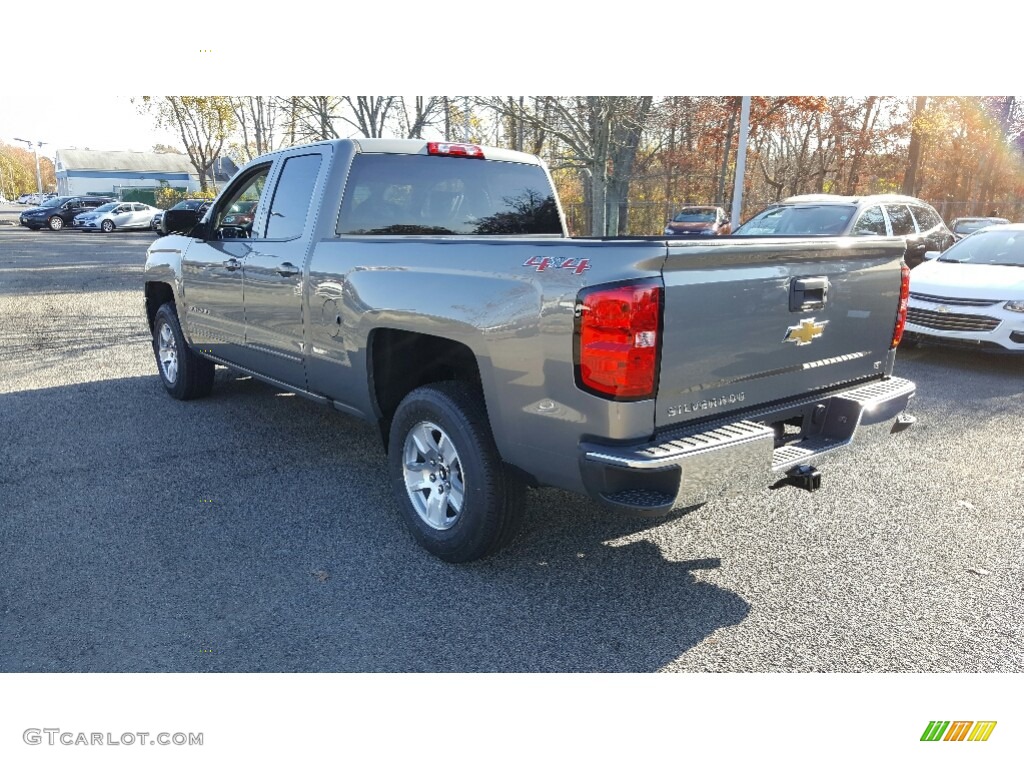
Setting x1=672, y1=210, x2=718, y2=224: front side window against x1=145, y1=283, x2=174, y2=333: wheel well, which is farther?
x1=672, y1=210, x2=718, y2=224: front side window

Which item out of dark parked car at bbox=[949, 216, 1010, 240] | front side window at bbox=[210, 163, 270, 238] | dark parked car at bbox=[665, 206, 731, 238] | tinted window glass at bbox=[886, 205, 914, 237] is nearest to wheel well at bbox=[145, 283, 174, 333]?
front side window at bbox=[210, 163, 270, 238]

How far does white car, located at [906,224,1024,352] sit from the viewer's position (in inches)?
303

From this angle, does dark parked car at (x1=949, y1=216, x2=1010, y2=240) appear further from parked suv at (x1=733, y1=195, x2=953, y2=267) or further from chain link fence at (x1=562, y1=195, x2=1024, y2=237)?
chain link fence at (x1=562, y1=195, x2=1024, y2=237)

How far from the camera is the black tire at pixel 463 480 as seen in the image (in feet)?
10.9

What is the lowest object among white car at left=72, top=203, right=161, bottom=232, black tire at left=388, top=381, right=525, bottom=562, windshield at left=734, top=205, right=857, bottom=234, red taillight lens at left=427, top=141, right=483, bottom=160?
white car at left=72, top=203, right=161, bottom=232

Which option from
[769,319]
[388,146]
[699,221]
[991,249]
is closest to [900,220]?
[991,249]

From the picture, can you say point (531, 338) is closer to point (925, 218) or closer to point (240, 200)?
point (240, 200)

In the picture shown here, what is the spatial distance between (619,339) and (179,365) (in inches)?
190

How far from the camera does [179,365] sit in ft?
20.7

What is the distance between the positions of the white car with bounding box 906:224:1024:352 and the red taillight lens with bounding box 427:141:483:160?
577cm

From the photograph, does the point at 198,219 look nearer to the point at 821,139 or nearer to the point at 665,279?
the point at 665,279

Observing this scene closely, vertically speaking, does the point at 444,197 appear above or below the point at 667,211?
above

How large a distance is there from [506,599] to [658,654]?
0.72 meters

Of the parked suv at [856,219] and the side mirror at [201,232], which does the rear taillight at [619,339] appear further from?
the parked suv at [856,219]
